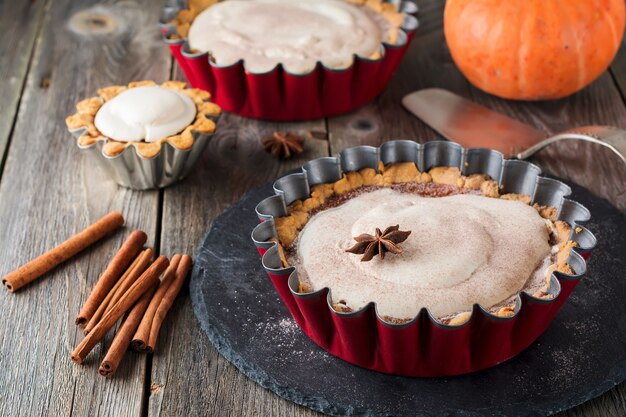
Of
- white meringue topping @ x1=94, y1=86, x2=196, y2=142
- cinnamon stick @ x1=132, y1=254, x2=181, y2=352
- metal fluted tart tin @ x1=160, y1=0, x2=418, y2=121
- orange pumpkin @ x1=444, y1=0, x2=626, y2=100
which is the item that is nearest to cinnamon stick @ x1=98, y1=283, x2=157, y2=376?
cinnamon stick @ x1=132, y1=254, x2=181, y2=352

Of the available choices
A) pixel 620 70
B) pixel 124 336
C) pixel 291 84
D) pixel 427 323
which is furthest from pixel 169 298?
pixel 620 70

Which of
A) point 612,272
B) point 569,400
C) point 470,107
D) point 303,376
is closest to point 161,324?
point 303,376

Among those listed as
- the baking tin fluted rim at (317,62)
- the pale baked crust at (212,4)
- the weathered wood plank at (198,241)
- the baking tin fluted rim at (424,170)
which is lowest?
the weathered wood plank at (198,241)

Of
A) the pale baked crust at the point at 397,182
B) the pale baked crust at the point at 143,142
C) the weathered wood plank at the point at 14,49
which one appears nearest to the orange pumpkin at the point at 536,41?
the pale baked crust at the point at 397,182

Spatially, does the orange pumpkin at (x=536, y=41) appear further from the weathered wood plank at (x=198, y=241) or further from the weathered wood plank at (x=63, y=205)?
the weathered wood plank at (x=63, y=205)

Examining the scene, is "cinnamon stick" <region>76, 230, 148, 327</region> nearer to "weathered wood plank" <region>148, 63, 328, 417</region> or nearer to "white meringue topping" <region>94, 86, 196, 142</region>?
"weathered wood plank" <region>148, 63, 328, 417</region>
